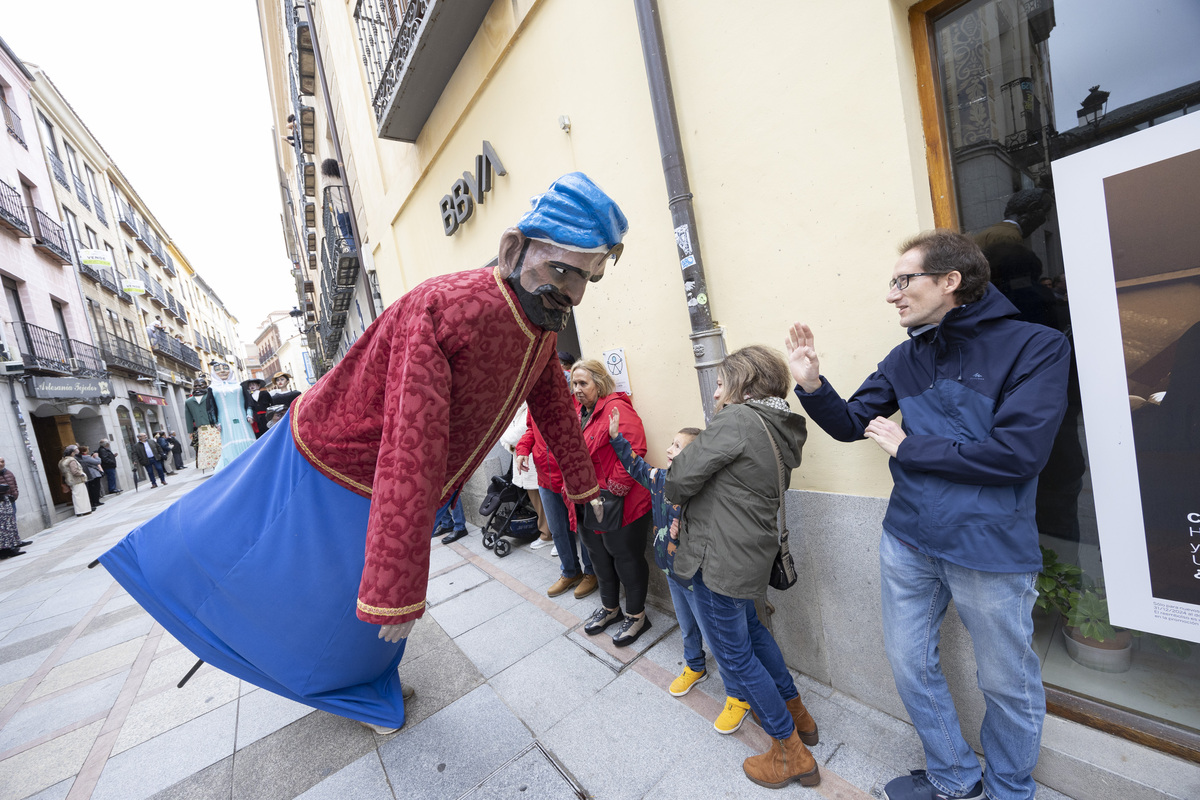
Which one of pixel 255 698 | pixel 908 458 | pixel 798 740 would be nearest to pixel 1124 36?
pixel 908 458

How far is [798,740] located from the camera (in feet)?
6.30

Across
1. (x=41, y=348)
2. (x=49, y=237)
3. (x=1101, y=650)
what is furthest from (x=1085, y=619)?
(x=49, y=237)

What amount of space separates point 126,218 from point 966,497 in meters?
35.2

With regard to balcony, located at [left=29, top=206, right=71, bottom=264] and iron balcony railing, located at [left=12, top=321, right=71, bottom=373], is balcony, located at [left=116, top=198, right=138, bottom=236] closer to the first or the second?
balcony, located at [left=29, top=206, right=71, bottom=264]

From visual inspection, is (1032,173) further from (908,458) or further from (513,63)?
(513,63)

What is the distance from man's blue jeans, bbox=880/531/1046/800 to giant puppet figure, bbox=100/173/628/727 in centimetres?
125

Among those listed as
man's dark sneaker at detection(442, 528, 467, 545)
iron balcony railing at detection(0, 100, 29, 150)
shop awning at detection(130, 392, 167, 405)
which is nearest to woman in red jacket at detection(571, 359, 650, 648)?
man's dark sneaker at detection(442, 528, 467, 545)

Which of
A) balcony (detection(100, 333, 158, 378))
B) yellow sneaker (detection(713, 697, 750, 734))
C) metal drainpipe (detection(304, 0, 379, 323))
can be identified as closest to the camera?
yellow sneaker (detection(713, 697, 750, 734))

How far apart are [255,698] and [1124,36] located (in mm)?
4893

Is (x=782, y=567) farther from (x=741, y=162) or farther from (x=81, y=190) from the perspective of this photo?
(x=81, y=190)

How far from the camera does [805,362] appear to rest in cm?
180

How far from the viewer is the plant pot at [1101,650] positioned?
68.5 inches

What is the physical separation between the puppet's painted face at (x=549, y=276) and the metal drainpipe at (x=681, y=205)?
1132 mm

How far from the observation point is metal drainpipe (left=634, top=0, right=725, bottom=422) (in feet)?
7.95
